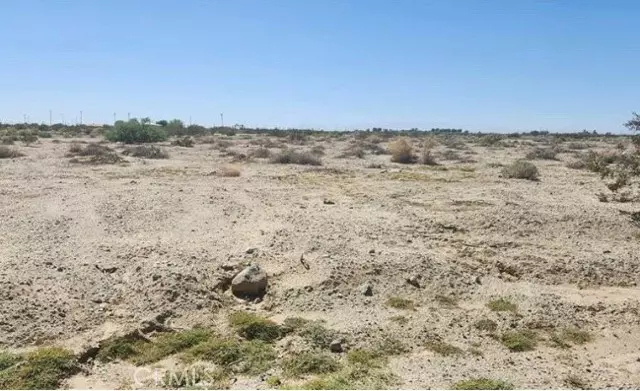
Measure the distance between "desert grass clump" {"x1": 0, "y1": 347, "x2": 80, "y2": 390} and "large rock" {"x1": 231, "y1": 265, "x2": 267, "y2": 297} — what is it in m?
2.61

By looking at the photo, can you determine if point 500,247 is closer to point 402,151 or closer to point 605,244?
point 605,244

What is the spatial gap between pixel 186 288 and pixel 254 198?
701 cm

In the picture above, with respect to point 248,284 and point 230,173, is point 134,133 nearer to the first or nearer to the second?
point 230,173

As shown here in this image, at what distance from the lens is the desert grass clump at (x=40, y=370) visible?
6.06 meters

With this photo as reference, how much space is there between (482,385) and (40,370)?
4.52 m

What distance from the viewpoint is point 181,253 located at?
32.5 ft

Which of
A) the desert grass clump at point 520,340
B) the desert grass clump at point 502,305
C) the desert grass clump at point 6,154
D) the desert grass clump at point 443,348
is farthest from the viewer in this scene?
the desert grass clump at point 6,154

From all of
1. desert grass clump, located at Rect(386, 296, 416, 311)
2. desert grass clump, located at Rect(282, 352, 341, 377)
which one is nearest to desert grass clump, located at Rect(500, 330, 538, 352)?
desert grass clump, located at Rect(386, 296, 416, 311)

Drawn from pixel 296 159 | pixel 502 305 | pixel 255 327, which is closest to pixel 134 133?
pixel 296 159

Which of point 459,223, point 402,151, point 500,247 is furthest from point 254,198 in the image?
point 402,151

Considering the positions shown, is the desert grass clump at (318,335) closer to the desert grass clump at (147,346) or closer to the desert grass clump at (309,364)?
the desert grass clump at (309,364)

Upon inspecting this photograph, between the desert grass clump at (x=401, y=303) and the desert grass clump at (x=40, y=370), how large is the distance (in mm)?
4163

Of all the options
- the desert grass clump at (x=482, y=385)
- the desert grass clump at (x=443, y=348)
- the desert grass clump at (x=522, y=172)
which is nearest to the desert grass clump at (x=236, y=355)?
the desert grass clump at (x=443, y=348)

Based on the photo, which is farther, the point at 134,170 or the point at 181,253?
the point at 134,170
